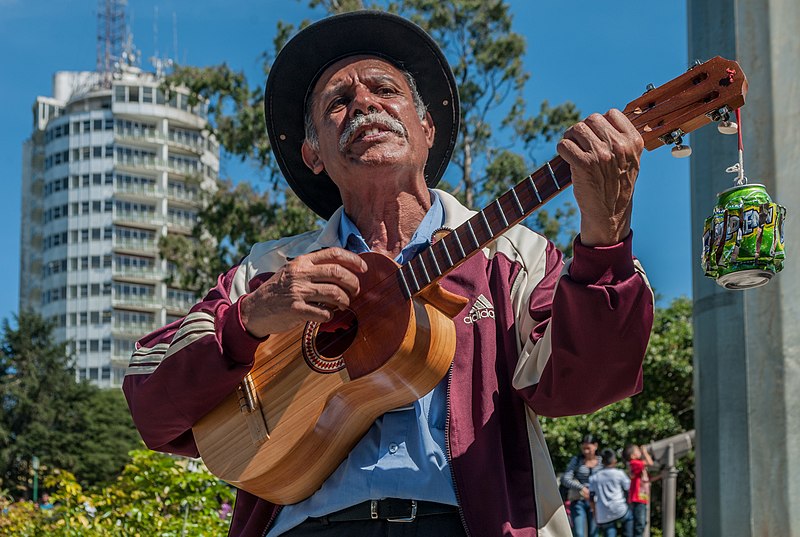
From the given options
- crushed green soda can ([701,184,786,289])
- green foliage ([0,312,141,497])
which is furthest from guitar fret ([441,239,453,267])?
green foliage ([0,312,141,497])

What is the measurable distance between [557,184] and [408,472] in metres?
0.81

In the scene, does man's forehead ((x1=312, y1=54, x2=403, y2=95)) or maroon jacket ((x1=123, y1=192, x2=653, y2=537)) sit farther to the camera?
man's forehead ((x1=312, y1=54, x2=403, y2=95))

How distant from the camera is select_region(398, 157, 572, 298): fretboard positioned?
2.76 m

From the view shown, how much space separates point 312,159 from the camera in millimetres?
3834

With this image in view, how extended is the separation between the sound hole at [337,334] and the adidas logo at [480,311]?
309 millimetres

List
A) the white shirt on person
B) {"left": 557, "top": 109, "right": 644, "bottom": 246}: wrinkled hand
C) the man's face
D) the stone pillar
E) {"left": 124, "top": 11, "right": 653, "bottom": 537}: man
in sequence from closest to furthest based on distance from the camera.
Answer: {"left": 557, "top": 109, "right": 644, "bottom": 246}: wrinkled hand, {"left": 124, "top": 11, "right": 653, "bottom": 537}: man, the man's face, the stone pillar, the white shirt on person

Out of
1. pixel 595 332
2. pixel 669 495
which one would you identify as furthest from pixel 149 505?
pixel 669 495

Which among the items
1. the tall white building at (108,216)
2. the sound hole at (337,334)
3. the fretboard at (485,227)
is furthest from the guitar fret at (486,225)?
the tall white building at (108,216)

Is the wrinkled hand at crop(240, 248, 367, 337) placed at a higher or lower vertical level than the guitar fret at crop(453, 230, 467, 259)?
lower

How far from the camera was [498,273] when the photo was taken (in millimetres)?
3137

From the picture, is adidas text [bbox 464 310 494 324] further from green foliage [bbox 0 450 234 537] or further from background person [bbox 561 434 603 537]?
background person [bbox 561 434 603 537]

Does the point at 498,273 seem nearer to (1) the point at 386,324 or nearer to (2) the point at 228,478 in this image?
(1) the point at 386,324

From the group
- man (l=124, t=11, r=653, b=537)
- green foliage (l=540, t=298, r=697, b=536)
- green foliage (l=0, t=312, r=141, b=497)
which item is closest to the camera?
man (l=124, t=11, r=653, b=537)

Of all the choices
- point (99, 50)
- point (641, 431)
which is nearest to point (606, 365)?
point (641, 431)
